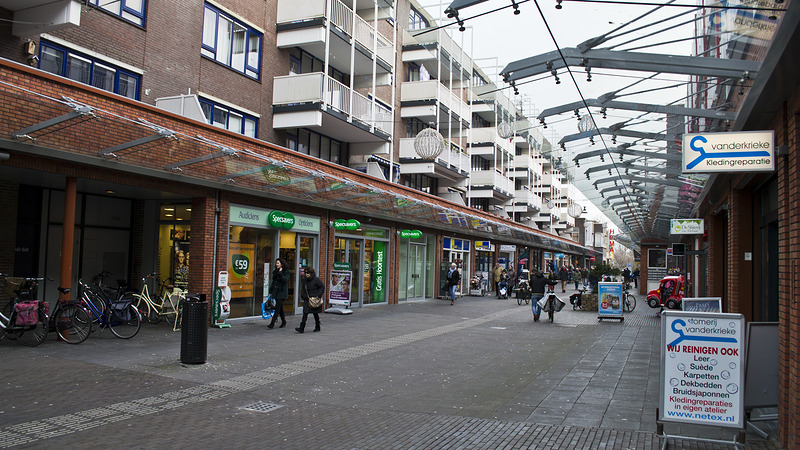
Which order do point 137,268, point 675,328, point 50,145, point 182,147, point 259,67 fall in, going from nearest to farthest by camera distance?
point 675,328, point 50,145, point 182,147, point 137,268, point 259,67

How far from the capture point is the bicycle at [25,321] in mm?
9875

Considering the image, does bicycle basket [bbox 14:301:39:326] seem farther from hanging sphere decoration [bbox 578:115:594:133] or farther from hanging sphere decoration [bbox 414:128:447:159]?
hanging sphere decoration [bbox 414:128:447:159]

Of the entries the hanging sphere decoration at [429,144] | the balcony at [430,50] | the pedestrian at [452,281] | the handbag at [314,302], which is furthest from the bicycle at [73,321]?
the balcony at [430,50]

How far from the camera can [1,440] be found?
5305 millimetres

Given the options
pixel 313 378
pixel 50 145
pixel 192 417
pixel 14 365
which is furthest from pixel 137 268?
pixel 192 417

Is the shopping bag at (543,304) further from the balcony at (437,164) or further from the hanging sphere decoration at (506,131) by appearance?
the balcony at (437,164)

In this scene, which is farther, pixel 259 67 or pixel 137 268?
pixel 259 67

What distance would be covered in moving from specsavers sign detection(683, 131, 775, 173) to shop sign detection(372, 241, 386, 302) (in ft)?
49.3

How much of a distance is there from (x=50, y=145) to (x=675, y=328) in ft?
33.2

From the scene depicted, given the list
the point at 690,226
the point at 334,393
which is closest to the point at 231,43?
the point at 334,393

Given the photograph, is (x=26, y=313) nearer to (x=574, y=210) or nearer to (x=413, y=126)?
(x=413, y=126)

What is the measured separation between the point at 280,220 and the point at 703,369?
11.8 meters

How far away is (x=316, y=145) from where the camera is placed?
66.2 feet

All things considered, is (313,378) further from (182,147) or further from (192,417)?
(182,147)
